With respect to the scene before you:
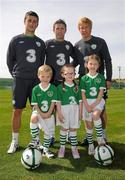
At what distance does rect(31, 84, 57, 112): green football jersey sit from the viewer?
7.21 meters

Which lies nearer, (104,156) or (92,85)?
(104,156)

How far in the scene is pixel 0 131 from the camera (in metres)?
11.1

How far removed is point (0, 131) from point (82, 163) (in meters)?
4.76

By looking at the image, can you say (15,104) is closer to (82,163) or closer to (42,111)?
(42,111)

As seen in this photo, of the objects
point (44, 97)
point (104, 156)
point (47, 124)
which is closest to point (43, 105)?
point (44, 97)

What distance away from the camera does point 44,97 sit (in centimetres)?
722

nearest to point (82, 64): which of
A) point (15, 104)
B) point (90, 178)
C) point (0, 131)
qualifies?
point (15, 104)

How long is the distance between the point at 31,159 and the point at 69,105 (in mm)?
1378

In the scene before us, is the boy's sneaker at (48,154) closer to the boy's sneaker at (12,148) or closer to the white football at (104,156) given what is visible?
the boy's sneaker at (12,148)

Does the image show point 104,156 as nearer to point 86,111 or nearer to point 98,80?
point 86,111

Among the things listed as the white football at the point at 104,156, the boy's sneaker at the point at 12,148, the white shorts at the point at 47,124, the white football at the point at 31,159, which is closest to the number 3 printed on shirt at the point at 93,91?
the white shorts at the point at 47,124

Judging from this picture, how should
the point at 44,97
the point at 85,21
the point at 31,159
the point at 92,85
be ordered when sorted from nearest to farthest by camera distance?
the point at 31,159 < the point at 44,97 < the point at 92,85 < the point at 85,21

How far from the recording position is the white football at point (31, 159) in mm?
6559

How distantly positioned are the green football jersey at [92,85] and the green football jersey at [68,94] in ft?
0.58
